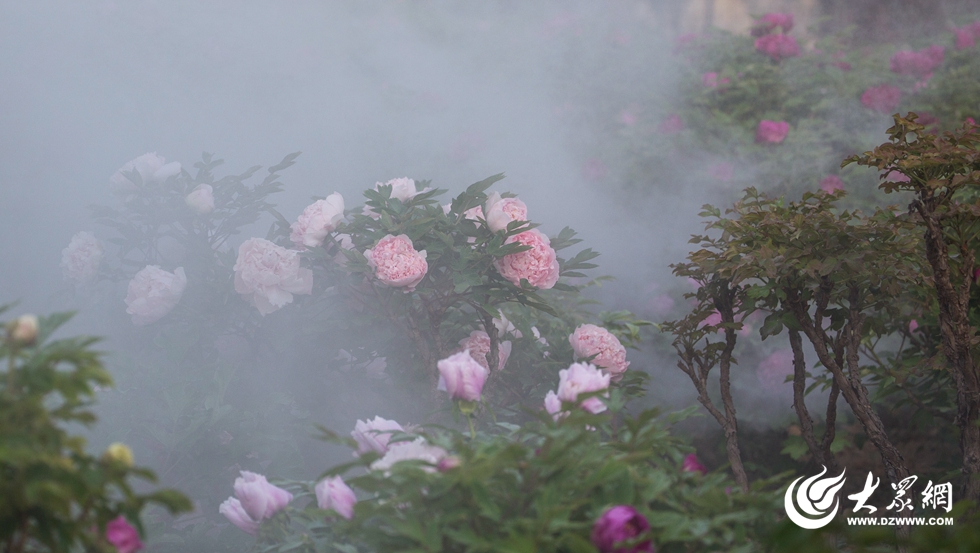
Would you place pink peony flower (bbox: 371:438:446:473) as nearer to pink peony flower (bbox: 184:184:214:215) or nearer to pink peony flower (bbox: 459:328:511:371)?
pink peony flower (bbox: 459:328:511:371)

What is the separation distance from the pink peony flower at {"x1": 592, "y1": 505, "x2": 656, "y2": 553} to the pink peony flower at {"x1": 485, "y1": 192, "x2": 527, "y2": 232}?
769 millimetres

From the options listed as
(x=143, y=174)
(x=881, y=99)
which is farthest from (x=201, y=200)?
(x=881, y=99)

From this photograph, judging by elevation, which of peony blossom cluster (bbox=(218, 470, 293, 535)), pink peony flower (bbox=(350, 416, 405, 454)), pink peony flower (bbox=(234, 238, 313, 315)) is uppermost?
pink peony flower (bbox=(234, 238, 313, 315))

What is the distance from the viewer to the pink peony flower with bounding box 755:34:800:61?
3451 millimetres

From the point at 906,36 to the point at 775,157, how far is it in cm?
206

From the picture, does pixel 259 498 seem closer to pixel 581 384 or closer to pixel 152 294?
pixel 581 384

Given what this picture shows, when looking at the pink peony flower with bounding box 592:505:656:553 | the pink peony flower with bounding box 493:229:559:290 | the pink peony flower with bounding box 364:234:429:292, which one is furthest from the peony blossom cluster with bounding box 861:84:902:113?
the pink peony flower with bounding box 592:505:656:553

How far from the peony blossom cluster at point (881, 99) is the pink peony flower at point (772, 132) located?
450 millimetres

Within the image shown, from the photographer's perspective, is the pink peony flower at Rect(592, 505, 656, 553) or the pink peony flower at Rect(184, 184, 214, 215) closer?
the pink peony flower at Rect(592, 505, 656, 553)

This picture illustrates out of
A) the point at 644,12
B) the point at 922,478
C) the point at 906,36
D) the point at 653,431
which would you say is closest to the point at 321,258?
the point at 653,431

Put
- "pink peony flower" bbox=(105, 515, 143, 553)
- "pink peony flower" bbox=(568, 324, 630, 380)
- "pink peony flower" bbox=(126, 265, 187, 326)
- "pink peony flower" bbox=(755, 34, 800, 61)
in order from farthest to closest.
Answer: "pink peony flower" bbox=(755, 34, 800, 61), "pink peony flower" bbox=(126, 265, 187, 326), "pink peony flower" bbox=(568, 324, 630, 380), "pink peony flower" bbox=(105, 515, 143, 553)

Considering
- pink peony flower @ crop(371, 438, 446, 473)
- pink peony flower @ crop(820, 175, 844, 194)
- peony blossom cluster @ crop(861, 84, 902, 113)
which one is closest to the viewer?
pink peony flower @ crop(371, 438, 446, 473)

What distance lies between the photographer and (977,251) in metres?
1.47

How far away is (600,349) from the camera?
1.46 m
